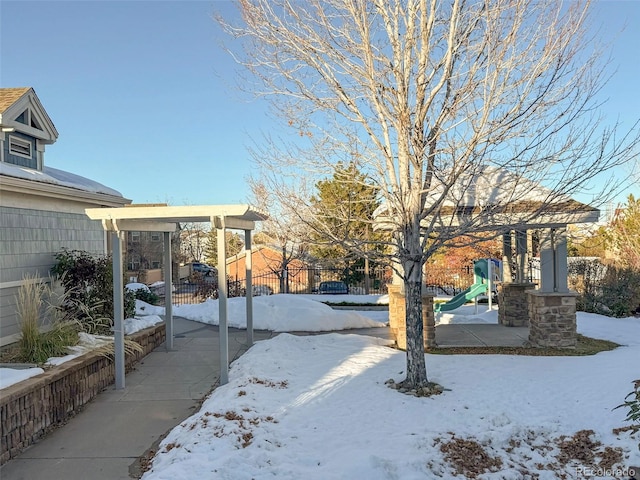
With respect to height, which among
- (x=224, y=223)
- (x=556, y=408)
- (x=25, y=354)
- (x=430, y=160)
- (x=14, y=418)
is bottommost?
(x=556, y=408)

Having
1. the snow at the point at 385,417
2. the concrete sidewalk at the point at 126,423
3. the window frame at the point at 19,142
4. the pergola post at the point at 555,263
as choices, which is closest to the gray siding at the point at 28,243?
the window frame at the point at 19,142

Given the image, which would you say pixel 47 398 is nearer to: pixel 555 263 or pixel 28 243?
pixel 28 243

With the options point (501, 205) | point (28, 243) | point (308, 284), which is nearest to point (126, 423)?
point (28, 243)

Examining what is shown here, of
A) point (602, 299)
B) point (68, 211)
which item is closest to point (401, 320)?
point (68, 211)

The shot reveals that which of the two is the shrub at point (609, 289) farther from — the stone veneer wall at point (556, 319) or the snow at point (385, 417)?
the snow at point (385, 417)

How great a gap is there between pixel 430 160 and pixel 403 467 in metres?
3.54

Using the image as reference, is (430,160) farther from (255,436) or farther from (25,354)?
(25,354)

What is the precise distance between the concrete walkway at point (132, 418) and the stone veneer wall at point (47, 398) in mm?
118

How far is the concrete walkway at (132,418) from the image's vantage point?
404 cm

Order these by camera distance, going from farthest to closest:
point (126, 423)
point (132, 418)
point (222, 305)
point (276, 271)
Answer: point (276, 271)
point (222, 305)
point (132, 418)
point (126, 423)

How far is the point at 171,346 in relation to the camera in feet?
28.1

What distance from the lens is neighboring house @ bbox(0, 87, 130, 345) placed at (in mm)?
6844

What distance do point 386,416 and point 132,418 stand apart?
2.97 m

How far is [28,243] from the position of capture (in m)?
7.34
